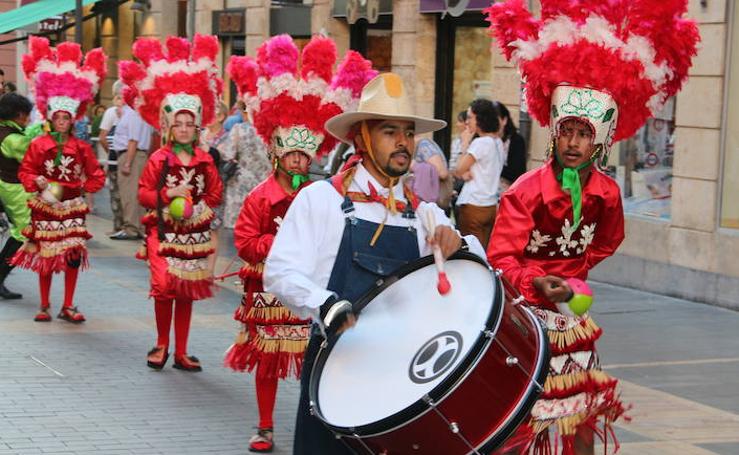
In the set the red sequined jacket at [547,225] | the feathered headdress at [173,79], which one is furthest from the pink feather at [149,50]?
the red sequined jacket at [547,225]

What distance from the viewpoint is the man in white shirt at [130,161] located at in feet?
58.4

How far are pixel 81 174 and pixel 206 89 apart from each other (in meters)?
2.15

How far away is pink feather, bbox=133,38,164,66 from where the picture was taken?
398 inches

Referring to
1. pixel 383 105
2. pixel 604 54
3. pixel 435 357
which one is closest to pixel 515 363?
pixel 435 357

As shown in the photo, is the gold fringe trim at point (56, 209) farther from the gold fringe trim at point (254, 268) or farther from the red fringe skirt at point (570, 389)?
the red fringe skirt at point (570, 389)

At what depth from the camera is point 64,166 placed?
11.7m

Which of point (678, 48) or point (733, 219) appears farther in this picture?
point (733, 219)

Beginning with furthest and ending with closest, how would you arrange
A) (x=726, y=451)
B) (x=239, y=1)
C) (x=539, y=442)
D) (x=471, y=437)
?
(x=239, y=1)
(x=726, y=451)
(x=539, y=442)
(x=471, y=437)

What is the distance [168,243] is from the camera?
9.84m

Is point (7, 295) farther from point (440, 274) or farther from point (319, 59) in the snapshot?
point (440, 274)

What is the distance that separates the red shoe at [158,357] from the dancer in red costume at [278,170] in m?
1.77

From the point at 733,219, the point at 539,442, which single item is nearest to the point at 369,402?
the point at 539,442

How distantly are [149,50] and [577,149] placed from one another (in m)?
4.64

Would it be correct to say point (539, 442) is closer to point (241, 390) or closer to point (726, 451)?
point (726, 451)
